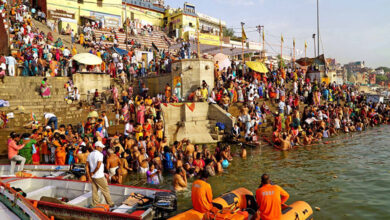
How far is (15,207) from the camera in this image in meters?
6.03

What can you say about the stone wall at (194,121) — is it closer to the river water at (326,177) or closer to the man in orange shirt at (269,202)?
the river water at (326,177)

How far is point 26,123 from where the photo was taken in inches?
524

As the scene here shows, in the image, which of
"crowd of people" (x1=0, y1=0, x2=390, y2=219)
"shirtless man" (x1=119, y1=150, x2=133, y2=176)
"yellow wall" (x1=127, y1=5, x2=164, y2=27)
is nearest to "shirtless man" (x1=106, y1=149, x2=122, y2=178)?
"crowd of people" (x1=0, y1=0, x2=390, y2=219)

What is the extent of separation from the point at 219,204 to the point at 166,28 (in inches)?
1688

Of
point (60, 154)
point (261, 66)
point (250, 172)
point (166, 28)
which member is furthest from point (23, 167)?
point (166, 28)

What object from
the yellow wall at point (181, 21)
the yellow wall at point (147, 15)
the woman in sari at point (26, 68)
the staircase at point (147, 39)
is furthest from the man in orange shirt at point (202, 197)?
the yellow wall at point (181, 21)

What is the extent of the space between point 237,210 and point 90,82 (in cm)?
1449

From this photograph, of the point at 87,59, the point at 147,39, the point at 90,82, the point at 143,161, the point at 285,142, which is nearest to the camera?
the point at 143,161

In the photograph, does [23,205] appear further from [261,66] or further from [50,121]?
[261,66]

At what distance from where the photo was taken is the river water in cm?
716

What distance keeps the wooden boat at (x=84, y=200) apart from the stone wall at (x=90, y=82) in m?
9.33

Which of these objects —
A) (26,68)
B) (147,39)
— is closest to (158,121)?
(26,68)

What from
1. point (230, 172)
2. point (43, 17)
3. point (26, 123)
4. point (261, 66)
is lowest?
point (230, 172)

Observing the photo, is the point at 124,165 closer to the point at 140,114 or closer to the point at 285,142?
the point at 140,114
